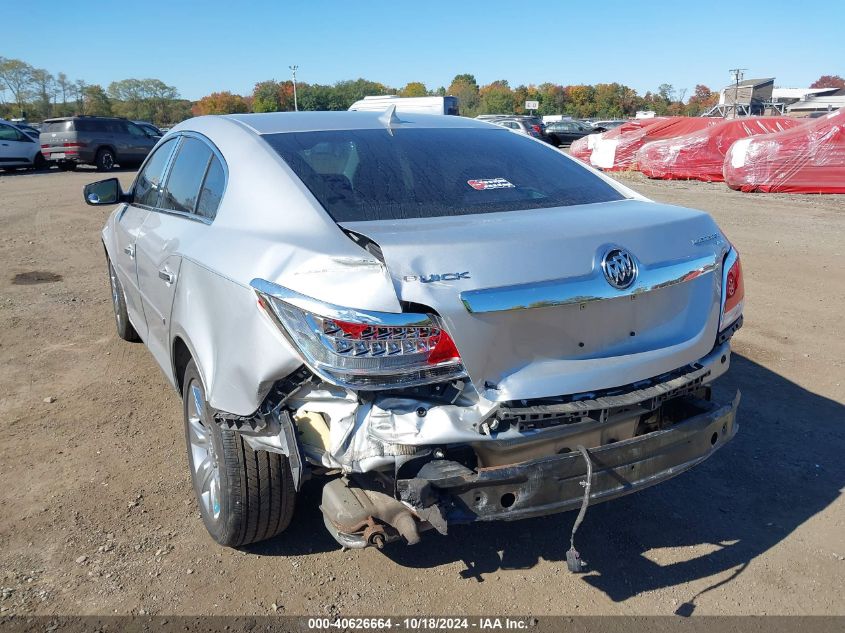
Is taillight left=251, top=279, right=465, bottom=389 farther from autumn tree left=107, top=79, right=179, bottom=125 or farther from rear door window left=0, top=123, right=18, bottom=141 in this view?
autumn tree left=107, top=79, right=179, bottom=125

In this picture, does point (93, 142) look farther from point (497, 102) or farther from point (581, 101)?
point (581, 101)

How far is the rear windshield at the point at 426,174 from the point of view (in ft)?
9.15

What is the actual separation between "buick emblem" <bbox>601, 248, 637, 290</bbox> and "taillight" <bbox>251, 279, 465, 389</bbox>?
2.04ft

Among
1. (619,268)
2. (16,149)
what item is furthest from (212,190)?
(16,149)

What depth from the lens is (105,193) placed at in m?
4.40

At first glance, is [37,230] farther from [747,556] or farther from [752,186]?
[752,186]

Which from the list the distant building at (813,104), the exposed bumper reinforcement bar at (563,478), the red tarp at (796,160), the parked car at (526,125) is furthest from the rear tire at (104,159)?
the distant building at (813,104)

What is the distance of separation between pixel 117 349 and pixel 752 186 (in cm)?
1507

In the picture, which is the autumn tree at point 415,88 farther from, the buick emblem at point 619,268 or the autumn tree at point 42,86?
the buick emblem at point 619,268

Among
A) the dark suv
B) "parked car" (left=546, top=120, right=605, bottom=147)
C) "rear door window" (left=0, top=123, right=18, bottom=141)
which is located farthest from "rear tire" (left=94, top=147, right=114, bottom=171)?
"parked car" (left=546, top=120, right=605, bottom=147)

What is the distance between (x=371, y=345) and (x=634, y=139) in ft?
69.6

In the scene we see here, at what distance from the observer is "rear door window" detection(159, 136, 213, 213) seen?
3.39 metres

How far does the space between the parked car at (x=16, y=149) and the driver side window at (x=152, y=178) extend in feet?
71.8

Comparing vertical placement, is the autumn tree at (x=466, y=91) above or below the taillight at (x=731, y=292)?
above
